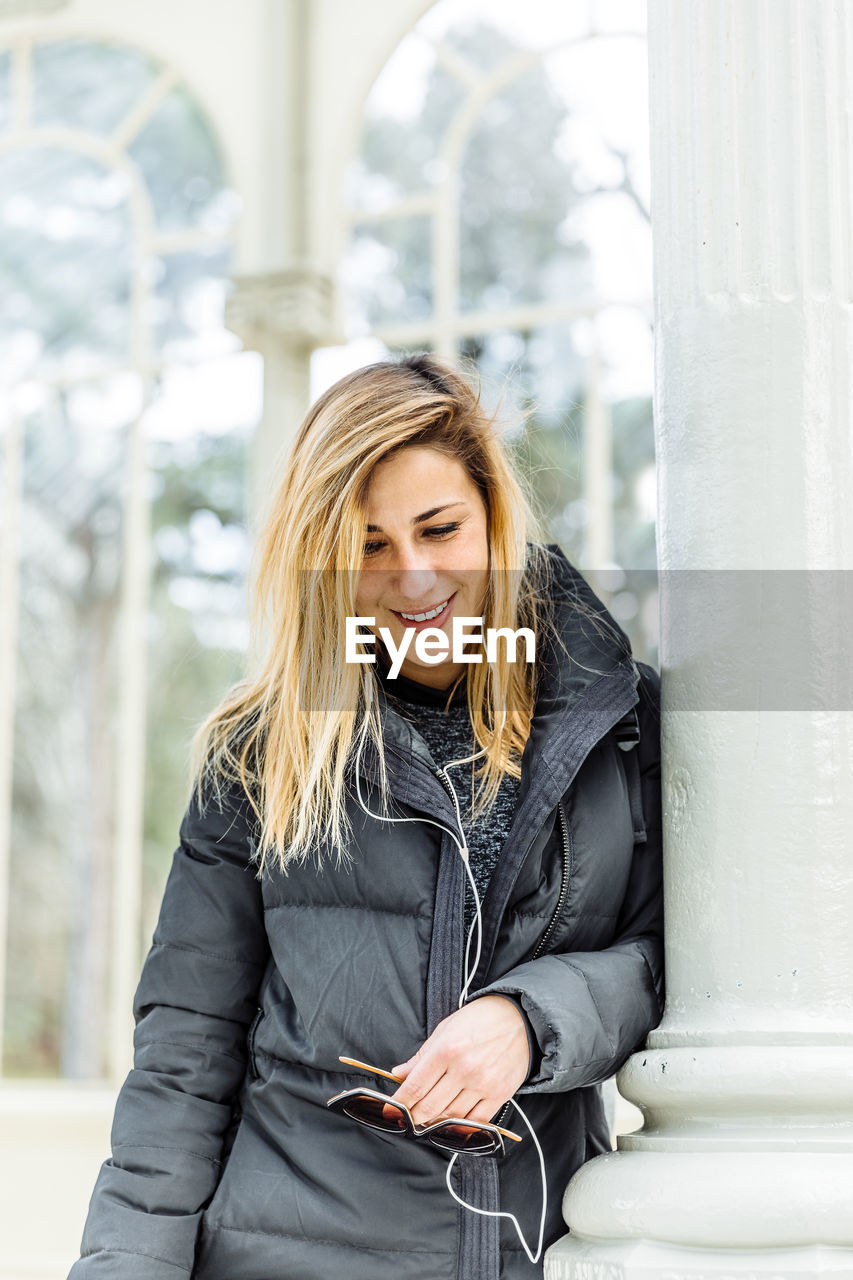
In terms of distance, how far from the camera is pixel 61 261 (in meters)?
6.45

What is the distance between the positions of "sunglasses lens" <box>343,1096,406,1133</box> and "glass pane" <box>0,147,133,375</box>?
15.4ft

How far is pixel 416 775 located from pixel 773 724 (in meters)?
0.44

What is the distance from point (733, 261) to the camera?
164 cm

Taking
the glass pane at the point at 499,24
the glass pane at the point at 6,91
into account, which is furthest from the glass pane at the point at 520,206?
the glass pane at the point at 6,91

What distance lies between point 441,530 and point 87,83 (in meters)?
4.37

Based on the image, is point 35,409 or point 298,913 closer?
point 298,913

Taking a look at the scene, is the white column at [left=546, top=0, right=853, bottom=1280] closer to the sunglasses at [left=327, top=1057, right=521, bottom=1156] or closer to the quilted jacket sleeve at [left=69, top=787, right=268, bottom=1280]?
the sunglasses at [left=327, top=1057, right=521, bottom=1156]

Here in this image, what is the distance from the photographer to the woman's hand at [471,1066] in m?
1.52

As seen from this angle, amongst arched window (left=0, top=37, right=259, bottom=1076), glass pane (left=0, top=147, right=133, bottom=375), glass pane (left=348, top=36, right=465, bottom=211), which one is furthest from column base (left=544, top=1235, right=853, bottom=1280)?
glass pane (left=0, top=147, right=133, bottom=375)

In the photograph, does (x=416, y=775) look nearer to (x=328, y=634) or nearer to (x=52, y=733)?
(x=328, y=634)

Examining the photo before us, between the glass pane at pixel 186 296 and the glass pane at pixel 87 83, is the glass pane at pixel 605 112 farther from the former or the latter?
the glass pane at pixel 87 83

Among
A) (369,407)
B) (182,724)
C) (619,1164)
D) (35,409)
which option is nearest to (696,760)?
(619,1164)

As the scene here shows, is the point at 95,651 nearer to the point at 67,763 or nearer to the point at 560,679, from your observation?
the point at 67,763

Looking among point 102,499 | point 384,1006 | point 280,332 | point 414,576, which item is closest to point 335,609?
point 414,576
